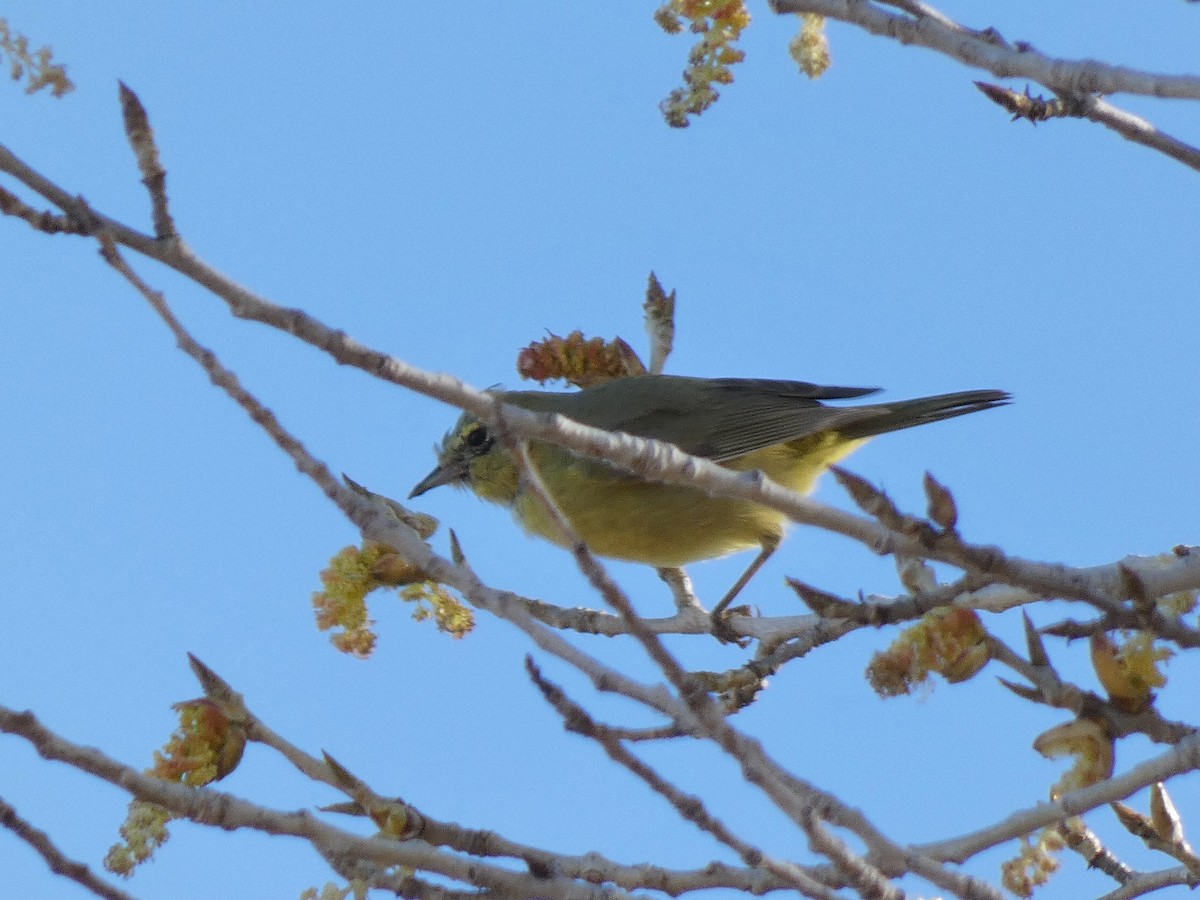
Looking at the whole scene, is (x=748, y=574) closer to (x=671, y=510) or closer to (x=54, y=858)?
(x=671, y=510)

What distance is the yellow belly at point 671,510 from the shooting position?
6.27 meters

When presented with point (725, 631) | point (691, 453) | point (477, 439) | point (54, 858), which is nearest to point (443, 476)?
point (477, 439)

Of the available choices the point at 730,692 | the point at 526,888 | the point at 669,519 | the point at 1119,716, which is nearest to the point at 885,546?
the point at 1119,716

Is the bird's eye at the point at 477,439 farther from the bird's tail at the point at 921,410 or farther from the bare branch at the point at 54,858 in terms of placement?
the bare branch at the point at 54,858

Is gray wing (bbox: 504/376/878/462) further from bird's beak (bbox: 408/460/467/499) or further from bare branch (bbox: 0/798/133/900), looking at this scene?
bare branch (bbox: 0/798/133/900)

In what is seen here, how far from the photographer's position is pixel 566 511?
646cm

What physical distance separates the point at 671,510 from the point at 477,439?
1503 millimetres

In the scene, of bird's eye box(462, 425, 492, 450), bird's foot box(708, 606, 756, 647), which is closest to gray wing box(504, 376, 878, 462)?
bird's eye box(462, 425, 492, 450)

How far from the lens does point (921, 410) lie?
6125 millimetres

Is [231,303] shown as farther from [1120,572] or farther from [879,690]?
[1120,572]

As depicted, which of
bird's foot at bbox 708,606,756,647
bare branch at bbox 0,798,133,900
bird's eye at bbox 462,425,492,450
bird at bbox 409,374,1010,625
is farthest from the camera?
bird's eye at bbox 462,425,492,450

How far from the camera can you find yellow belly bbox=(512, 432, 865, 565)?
20.6 ft

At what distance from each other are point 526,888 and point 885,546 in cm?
110

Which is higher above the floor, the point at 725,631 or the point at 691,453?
the point at 691,453
